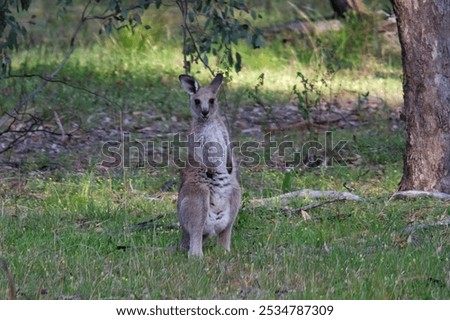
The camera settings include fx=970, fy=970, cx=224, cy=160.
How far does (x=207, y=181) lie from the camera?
6.87 m

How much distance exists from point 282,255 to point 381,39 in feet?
28.7

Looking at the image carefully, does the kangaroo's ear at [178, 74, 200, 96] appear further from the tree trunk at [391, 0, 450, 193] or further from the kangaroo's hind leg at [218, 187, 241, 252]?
the tree trunk at [391, 0, 450, 193]

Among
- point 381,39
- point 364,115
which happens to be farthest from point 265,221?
point 381,39

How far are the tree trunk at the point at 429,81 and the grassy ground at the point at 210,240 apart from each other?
0.49 metres

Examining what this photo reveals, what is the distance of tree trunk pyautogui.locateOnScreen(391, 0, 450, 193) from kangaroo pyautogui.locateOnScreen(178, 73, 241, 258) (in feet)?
6.24

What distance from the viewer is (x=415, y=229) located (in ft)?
23.3

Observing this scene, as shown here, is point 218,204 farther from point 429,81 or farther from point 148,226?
point 429,81

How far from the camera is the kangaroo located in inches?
262

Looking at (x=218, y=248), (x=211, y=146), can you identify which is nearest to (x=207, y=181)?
(x=211, y=146)

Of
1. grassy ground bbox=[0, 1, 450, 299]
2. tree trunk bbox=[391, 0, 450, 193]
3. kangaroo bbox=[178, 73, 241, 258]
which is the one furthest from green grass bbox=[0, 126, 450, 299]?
tree trunk bbox=[391, 0, 450, 193]

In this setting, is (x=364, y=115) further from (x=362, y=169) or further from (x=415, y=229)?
(x=415, y=229)

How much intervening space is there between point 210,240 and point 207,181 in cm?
56

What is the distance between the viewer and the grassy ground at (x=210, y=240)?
5840 mm

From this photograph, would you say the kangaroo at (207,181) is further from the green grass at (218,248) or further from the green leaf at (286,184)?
the green leaf at (286,184)
